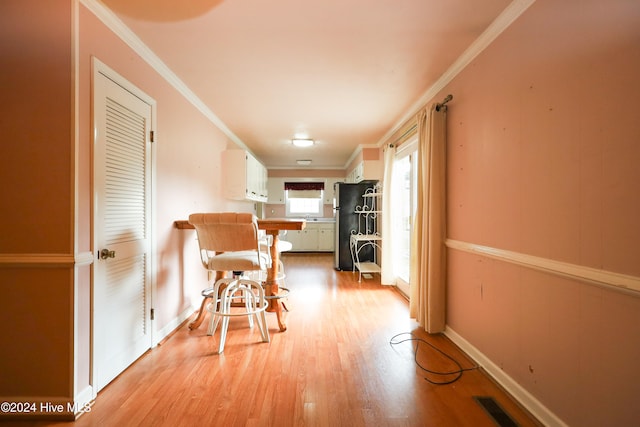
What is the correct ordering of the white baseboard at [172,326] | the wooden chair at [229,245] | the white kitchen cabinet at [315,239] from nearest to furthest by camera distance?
the wooden chair at [229,245] < the white baseboard at [172,326] < the white kitchen cabinet at [315,239]

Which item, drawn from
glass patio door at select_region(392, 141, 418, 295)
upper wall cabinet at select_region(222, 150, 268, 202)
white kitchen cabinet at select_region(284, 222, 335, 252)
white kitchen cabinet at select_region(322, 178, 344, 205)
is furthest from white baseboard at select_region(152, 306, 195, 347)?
white kitchen cabinet at select_region(322, 178, 344, 205)

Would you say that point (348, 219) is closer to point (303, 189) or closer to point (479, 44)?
point (303, 189)

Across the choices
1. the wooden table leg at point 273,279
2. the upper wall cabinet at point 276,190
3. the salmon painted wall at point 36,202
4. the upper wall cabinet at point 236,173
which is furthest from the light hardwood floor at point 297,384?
the upper wall cabinet at point 276,190

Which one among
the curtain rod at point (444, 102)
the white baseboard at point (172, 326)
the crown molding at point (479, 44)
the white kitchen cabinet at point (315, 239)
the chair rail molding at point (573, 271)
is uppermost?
the crown molding at point (479, 44)

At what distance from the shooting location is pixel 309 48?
7.01 feet

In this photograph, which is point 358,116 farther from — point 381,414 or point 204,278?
point 381,414

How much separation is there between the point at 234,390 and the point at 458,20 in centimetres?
265

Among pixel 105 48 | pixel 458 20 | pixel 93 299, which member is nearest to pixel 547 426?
pixel 458 20

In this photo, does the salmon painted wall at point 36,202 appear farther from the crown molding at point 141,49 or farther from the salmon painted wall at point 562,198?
the salmon painted wall at point 562,198

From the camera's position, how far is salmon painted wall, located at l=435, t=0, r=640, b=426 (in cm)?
111

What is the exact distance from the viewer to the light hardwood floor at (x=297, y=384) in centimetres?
150

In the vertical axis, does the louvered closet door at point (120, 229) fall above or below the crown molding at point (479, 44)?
below

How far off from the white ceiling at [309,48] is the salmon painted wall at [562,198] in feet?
1.37

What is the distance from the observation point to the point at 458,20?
1.80m
